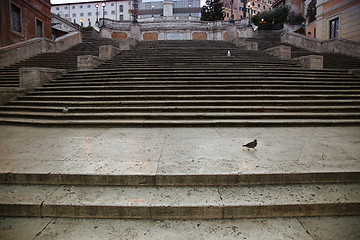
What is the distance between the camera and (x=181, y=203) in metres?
2.88

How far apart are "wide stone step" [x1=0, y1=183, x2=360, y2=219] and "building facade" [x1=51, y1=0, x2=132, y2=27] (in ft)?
264

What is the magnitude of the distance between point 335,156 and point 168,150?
3.28 metres

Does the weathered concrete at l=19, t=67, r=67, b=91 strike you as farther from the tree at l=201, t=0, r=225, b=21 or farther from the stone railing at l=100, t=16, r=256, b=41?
the tree at l=201, t=0, r=225, b=21

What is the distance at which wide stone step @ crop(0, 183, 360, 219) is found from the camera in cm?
282

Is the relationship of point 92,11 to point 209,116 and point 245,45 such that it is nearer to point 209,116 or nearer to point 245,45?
point 245,45

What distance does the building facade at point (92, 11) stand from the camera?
75.2 metres

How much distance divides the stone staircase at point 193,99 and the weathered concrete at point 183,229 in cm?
409

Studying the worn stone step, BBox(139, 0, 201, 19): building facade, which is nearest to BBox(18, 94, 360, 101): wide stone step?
the worn stone step

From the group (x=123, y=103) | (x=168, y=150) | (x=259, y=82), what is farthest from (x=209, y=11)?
(x=168, y=150)

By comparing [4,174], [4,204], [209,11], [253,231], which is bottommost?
[253,231]

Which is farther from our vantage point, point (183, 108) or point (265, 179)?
point (183, 108)

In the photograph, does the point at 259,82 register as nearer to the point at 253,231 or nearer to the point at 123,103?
the point at 123,103

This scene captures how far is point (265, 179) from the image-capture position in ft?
10.9

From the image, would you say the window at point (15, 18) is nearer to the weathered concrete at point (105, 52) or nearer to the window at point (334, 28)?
the weathered concrete at point (105, 52)
